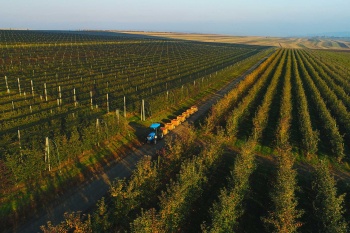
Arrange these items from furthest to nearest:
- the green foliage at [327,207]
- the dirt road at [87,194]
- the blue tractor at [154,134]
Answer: the blue tractor at [154,134], the dirt road at [87,194], the green foliage at [327,207]

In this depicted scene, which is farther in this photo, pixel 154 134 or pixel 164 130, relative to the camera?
pixel 164 130

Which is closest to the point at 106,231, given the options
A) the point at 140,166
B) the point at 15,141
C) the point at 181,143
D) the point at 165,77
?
the point at 140,166

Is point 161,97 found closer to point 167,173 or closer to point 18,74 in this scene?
point 167,173

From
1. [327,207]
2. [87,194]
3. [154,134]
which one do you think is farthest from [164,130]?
[327,207]

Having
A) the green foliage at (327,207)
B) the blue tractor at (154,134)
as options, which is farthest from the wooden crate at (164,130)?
the green foliage at (327,207)

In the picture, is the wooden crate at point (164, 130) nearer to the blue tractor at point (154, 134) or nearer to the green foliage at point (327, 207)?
the blue tractor at point (154, 134)

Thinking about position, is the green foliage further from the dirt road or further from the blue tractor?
the blue tractor

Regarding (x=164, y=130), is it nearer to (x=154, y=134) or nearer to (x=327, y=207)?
(x=154, y=134)

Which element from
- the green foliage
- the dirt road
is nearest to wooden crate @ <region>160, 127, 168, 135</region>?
the dirt road
